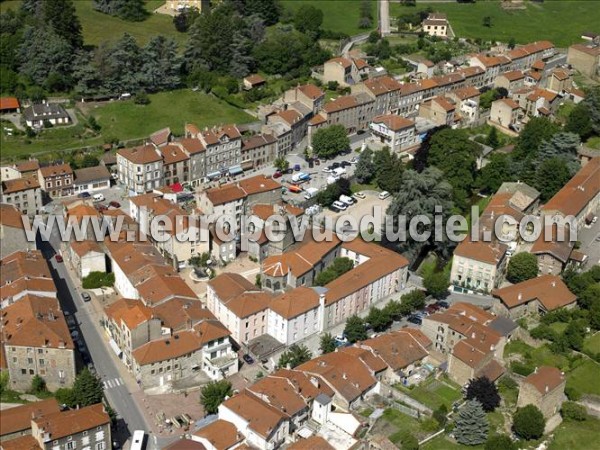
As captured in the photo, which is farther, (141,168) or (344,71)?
(344,71)

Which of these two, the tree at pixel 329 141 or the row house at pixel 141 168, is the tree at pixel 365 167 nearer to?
the tree at pixel 329 141

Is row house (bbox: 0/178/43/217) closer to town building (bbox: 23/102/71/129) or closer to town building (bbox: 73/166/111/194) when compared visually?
town building (bbox: 73/166/111/194)

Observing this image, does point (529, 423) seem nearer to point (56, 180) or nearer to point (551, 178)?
point (551, 178)

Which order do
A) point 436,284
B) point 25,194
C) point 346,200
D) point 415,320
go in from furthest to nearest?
point 346,200
point 25,194
point 436,284
point 415,320

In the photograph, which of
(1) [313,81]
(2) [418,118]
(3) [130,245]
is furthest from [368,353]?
(1) [313,81]

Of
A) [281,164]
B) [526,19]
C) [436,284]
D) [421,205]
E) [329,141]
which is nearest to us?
[436,284]

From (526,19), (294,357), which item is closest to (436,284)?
(294,357)

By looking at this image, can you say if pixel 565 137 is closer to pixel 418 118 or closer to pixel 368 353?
pixel 418 118

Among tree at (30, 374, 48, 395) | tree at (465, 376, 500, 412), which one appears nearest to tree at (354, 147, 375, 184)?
tree at (465, 376, 500, 412)
